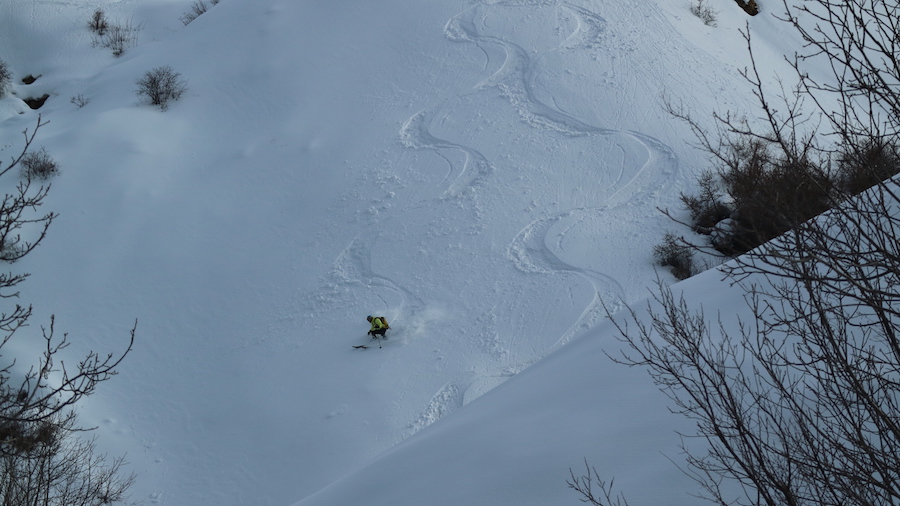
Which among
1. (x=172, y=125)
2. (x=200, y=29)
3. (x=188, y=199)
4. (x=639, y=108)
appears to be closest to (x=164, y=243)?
(x=188, y=199)

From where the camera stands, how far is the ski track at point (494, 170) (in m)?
11.5

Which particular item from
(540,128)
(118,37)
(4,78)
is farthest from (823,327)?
(118,37)

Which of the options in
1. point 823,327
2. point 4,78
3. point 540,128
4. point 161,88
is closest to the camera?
point 823,327

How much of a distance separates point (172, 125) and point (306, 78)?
321 centimetres

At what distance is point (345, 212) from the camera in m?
14.3

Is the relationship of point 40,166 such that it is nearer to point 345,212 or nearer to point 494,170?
point 345,212

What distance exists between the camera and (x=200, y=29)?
20.0 metres

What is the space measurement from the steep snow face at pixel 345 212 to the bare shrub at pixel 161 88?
12.1 inches

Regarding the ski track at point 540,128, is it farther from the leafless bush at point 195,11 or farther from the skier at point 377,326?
the leafless bush at point 195,11

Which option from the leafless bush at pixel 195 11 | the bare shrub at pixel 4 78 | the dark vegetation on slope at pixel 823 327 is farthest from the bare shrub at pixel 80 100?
the dark vegetation on slope at pixel 823 327

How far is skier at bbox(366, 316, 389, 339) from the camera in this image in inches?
459

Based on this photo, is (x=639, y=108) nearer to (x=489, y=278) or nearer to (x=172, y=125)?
(x=489, y=278)

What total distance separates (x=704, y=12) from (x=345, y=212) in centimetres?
1057

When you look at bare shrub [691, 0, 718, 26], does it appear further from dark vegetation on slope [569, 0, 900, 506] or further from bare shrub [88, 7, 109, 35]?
bare shrub [88, 7, 109, 35]
